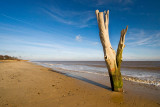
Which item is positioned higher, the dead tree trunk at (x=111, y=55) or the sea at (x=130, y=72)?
the dead tree trunk at (x=111, y=55)

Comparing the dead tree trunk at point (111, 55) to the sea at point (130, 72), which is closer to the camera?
the dead tree trunk at point (111, 55)

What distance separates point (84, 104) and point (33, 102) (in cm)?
183

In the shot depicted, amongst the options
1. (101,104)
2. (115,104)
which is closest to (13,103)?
(101,104)

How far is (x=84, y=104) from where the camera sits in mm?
3111

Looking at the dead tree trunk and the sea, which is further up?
the dead tree trunk

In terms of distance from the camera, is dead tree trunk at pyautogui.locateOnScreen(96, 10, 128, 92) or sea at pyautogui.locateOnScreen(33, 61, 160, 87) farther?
sea at pyautogui.locateOnScreen(33, 61, 160, 87)

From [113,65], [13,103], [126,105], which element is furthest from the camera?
[113,65]

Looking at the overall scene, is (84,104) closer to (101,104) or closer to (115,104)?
(101,104)

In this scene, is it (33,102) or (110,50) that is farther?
(110,50)

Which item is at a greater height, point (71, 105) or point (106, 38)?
point (106, 38)

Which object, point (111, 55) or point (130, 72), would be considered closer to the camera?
point (111, 55)

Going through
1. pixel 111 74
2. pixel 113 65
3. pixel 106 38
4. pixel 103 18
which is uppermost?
pixel 103 18

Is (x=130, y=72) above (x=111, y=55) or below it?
below

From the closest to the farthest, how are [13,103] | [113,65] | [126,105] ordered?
[13,103] < [126,105] < [113,65]
